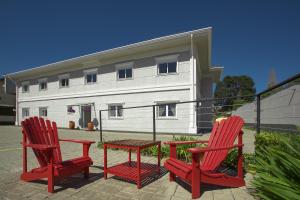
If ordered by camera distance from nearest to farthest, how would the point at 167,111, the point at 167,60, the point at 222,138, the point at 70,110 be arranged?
the point at 222,138 → the point at 167,111 → the point at 167,60 → the point at 70,110

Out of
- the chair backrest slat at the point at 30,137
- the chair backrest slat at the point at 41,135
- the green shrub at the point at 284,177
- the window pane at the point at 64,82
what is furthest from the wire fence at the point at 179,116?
the green shrub at the point at 284,177

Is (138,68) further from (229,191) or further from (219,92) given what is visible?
(219,92)

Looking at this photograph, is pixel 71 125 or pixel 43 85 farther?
pixel 43 85

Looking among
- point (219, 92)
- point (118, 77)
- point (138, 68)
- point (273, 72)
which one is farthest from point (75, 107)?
point (273, 72)

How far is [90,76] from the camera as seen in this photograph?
53.7 feet

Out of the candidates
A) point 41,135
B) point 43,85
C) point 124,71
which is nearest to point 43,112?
point 43,85

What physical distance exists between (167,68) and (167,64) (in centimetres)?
25

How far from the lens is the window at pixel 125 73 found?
47.1 feet

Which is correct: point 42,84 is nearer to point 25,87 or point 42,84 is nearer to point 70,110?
point 25,87

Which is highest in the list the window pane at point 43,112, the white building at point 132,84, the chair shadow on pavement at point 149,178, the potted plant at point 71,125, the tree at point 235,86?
the tree at point 235,86

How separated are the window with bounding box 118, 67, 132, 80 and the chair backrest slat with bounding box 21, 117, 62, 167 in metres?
10.8

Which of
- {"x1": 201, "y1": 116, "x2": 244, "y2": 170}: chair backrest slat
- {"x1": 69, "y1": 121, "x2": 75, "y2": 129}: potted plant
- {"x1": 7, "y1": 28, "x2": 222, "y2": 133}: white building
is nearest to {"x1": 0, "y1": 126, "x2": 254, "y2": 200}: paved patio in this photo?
{"x1": 201, "y1": 116, "x2": 244, "y2": 170}: chair backrest slat

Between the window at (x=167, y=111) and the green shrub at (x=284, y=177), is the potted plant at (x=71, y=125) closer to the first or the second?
the window at (x=167, y=111)

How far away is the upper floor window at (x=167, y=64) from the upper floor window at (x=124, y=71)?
87.4 inches
